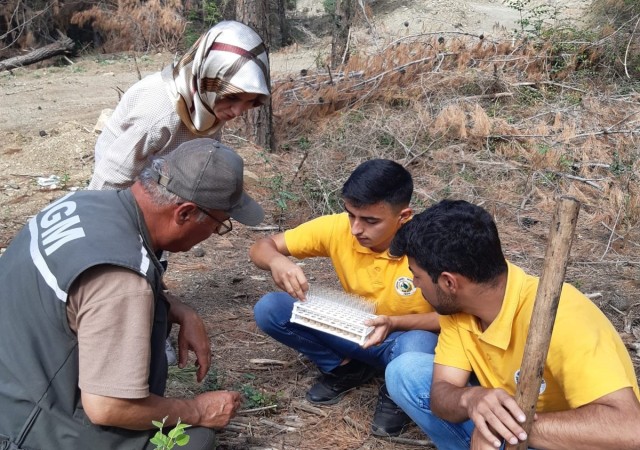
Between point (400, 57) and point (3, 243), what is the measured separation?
5061 mm

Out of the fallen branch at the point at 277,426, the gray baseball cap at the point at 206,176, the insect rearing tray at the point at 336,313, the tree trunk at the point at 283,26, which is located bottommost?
the tree trunk at the point at 283,26

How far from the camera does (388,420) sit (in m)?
3.11

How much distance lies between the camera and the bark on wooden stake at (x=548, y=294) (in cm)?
178

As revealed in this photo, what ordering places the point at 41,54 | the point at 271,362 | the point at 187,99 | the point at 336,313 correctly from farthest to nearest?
1. the point at 41,54
2. the point at 271,362
3. the point at 187,99
4. the point at 336,313

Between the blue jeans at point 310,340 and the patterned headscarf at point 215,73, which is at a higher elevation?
the patterned headscarf at point 215,73

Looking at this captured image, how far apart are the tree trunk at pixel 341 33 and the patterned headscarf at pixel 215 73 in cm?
541

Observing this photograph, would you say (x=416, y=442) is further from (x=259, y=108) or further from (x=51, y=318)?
(x=259, y=108)

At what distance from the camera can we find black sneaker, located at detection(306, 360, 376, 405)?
3.37 metres

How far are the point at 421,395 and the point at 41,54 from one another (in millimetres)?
12502

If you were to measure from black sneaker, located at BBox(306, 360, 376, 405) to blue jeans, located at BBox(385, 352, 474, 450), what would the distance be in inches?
24.7

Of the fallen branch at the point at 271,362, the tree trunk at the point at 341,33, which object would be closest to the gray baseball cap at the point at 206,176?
the fallen branch at the point at 271,362

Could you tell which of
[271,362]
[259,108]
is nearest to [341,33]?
[259,108]

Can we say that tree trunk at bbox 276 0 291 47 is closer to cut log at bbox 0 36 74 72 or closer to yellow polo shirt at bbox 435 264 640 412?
cut log at bbox 0 36 74 72

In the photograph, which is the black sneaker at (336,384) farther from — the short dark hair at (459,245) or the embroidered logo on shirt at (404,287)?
the short dark hair at (459,245)
